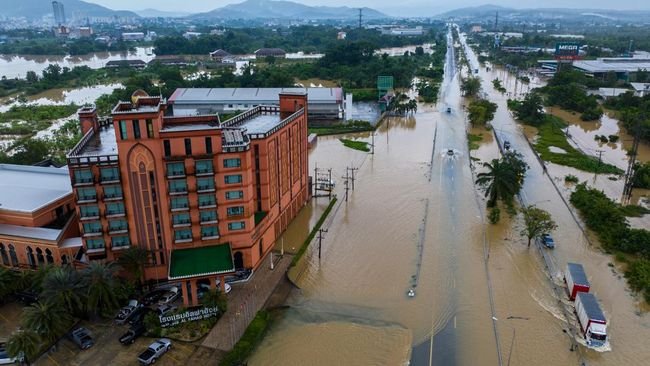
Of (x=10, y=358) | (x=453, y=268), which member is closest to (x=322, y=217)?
A: (x=453, y=268)

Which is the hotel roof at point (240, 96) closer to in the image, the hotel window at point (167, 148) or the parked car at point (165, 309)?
the hotel window at point (167, 148)

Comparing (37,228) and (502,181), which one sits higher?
(37,228)

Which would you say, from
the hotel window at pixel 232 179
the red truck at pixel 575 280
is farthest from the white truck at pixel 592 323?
the hotel window at pixel 232 179

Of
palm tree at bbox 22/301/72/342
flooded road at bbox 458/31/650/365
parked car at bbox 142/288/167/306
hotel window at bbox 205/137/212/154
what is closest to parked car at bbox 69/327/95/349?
palm tree at bbox 22/301/72/342

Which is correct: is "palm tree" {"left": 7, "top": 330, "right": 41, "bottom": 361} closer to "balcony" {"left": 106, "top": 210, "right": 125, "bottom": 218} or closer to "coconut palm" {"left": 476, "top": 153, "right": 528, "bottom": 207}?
"balcony" {"left": 106, "top": 210, "right": 125, "bottom": 218}

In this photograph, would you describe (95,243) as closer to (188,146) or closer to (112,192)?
A: (112,192)

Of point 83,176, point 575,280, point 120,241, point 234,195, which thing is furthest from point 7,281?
point 575,280
